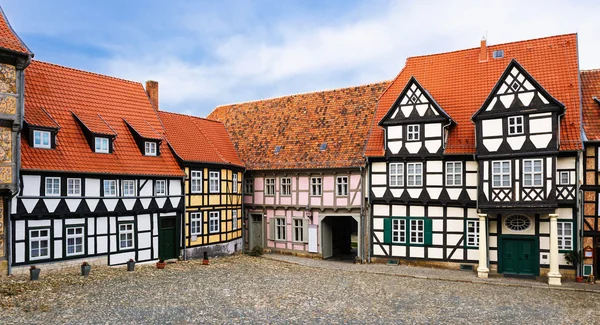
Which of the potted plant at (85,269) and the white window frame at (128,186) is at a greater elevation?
the white window frame at (128,186)

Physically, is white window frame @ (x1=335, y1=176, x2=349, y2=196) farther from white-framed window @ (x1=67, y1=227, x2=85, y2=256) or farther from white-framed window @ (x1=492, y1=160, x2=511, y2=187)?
white-framed window @ (x1=67, y1=227, x2=85, y2=256)

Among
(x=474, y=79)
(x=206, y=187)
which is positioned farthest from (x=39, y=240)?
(x=474, y=79)

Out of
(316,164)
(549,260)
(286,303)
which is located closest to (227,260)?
(316,164)

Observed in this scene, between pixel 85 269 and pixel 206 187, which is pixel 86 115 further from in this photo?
pixel 85 269

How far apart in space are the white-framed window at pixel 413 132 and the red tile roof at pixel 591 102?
7018mm

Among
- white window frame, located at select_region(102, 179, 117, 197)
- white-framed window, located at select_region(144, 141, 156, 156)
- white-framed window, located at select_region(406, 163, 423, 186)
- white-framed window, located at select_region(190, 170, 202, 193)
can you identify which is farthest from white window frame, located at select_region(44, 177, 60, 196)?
white-framed window, located at select_region(406, 163, 423, 186)

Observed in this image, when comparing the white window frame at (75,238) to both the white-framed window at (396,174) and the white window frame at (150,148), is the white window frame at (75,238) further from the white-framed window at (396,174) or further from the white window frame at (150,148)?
the white-framed window at (396,174)

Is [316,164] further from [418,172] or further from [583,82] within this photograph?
[583,82]

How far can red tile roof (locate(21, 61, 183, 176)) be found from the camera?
19734mm

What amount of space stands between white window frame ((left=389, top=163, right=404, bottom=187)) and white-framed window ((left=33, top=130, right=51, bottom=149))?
15.5 metres

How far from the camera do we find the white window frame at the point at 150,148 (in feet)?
76.2

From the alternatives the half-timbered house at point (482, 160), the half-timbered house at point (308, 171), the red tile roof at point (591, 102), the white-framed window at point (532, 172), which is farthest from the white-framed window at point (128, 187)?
the red tile roof at point (591, 102)

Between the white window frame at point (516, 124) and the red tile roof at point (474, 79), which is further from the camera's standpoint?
the red tile roof at point (474, 79)

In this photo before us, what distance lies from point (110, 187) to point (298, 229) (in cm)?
1070
